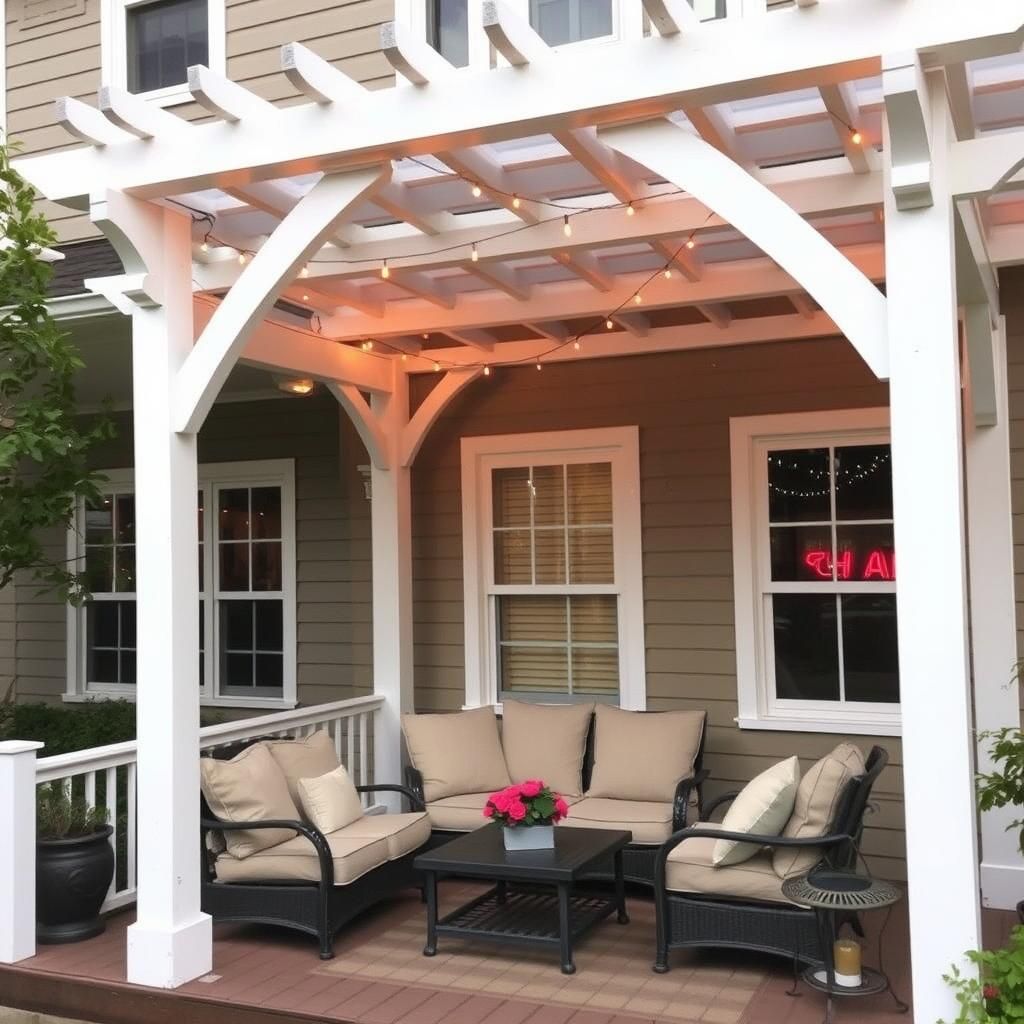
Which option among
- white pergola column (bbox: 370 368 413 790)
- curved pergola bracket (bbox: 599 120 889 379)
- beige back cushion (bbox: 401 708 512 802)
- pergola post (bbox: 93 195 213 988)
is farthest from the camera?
white pergola column (bbox: 370 368 413 790)

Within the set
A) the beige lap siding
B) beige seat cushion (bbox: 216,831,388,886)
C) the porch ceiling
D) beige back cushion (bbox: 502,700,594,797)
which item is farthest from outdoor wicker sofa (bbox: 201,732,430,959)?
the porch ceiling

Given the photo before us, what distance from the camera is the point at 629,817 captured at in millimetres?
5168

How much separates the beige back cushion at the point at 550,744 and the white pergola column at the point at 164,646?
6.78ft

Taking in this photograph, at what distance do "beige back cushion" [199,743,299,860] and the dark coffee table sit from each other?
68cm

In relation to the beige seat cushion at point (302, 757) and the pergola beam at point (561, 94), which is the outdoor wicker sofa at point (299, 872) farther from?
the pergola beam at point (561, 94)

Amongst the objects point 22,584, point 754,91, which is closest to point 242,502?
point 22,584

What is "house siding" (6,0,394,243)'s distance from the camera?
634 cm

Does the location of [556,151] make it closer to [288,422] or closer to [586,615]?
[586,615]

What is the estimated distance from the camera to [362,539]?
6.88 meters

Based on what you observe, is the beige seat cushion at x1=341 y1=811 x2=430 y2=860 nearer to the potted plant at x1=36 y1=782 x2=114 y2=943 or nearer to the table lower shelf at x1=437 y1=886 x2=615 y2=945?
the table lower shelf at x1=437 y1=886 x2=615 y2=945

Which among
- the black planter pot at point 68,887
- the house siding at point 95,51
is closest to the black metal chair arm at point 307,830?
the black planter pot at point 68,887

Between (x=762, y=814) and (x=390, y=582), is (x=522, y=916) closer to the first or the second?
(x=762, y=814)

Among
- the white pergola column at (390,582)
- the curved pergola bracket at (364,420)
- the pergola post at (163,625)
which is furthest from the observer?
the white pergola column at (390,582)

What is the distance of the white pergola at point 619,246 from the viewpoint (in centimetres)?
298
